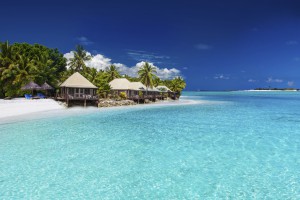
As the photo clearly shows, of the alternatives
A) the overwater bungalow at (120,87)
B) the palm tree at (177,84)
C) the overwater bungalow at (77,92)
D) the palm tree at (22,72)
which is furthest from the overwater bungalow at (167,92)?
the palm tree at (22,72)

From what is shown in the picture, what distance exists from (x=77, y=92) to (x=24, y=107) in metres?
10.9

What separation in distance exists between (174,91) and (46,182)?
2763 inches

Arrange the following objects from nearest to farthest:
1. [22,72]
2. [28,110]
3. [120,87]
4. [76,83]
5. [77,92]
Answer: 1. [28,110]
2. [22,72]
3. [76,83]
4. [77,92]
5. [120,87]

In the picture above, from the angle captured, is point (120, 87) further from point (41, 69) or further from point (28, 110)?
point (28, 110)

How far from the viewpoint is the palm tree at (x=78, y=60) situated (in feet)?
188

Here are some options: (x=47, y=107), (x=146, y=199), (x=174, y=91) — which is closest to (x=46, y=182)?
(x=146, y=199)

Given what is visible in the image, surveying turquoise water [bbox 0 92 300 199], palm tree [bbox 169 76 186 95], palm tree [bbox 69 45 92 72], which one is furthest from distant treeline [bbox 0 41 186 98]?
palm tree [bbox 169 76 186 95]

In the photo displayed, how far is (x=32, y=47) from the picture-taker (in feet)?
149

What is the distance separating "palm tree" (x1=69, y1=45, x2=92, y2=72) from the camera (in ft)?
188

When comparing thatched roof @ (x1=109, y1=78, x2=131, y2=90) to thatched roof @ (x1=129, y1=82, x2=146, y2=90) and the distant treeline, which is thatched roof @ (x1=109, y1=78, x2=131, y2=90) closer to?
thatched roof @ (x1=129, y1=82, x2=146, y2=90)

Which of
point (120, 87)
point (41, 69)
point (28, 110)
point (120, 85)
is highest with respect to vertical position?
point (41, 69)

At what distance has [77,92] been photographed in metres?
40.7

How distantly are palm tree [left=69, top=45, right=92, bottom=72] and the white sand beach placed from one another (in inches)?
841

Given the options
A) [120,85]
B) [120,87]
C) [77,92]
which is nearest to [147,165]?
[77,92]
